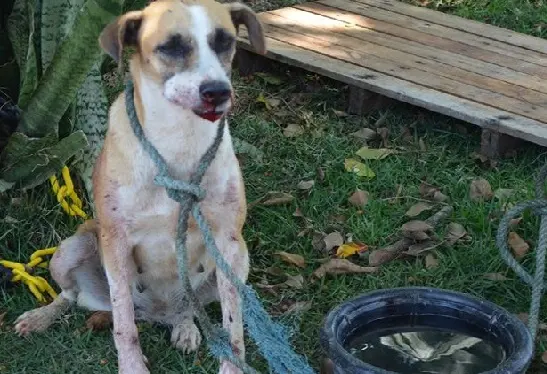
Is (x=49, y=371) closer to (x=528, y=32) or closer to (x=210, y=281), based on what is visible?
(x=210, y=281)

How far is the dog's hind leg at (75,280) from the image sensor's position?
3.76 metres

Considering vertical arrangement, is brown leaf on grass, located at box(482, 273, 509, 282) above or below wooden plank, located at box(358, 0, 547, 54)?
below

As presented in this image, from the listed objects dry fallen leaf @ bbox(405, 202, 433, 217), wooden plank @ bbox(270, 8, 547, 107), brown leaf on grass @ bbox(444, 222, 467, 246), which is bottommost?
dry fallen leaf @ bbox(405, 202, 433, 217)

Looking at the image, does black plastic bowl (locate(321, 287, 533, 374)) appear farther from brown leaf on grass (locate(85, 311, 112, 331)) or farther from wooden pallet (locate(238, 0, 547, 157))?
wooden pallet (locate(238, 0, 547, 157))

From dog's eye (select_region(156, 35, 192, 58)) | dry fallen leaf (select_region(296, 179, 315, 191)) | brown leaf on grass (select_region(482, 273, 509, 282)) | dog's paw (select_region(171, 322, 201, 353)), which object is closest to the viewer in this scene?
dog's eye (select_region(156, 35, 192, 58))

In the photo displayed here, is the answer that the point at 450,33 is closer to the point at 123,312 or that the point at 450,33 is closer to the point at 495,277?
the point at 495,277

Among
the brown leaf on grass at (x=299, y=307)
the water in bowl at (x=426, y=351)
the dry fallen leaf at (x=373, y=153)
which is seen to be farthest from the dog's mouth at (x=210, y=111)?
the dry fallen leaf at (x=373, y=153)

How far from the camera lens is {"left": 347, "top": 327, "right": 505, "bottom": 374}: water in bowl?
316 cm

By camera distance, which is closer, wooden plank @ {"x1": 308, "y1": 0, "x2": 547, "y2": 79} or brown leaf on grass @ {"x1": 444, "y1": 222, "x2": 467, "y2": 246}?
brown leaf on grass @ {"x1": 444, "y1": 222, "x2": 467, "y2": 246}

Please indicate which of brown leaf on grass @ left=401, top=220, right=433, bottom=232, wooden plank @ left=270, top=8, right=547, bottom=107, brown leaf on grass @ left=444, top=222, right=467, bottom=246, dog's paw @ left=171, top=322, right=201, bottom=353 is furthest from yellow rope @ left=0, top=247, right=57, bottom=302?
wooden plank @ left=270, top=8, right=547, bottom=107

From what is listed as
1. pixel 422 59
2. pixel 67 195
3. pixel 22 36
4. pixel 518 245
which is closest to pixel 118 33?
pixel 67 195

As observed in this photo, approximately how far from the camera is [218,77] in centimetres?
294

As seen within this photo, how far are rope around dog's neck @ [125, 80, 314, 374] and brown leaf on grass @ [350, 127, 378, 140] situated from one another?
76.9 inches

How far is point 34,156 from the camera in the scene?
418cm
